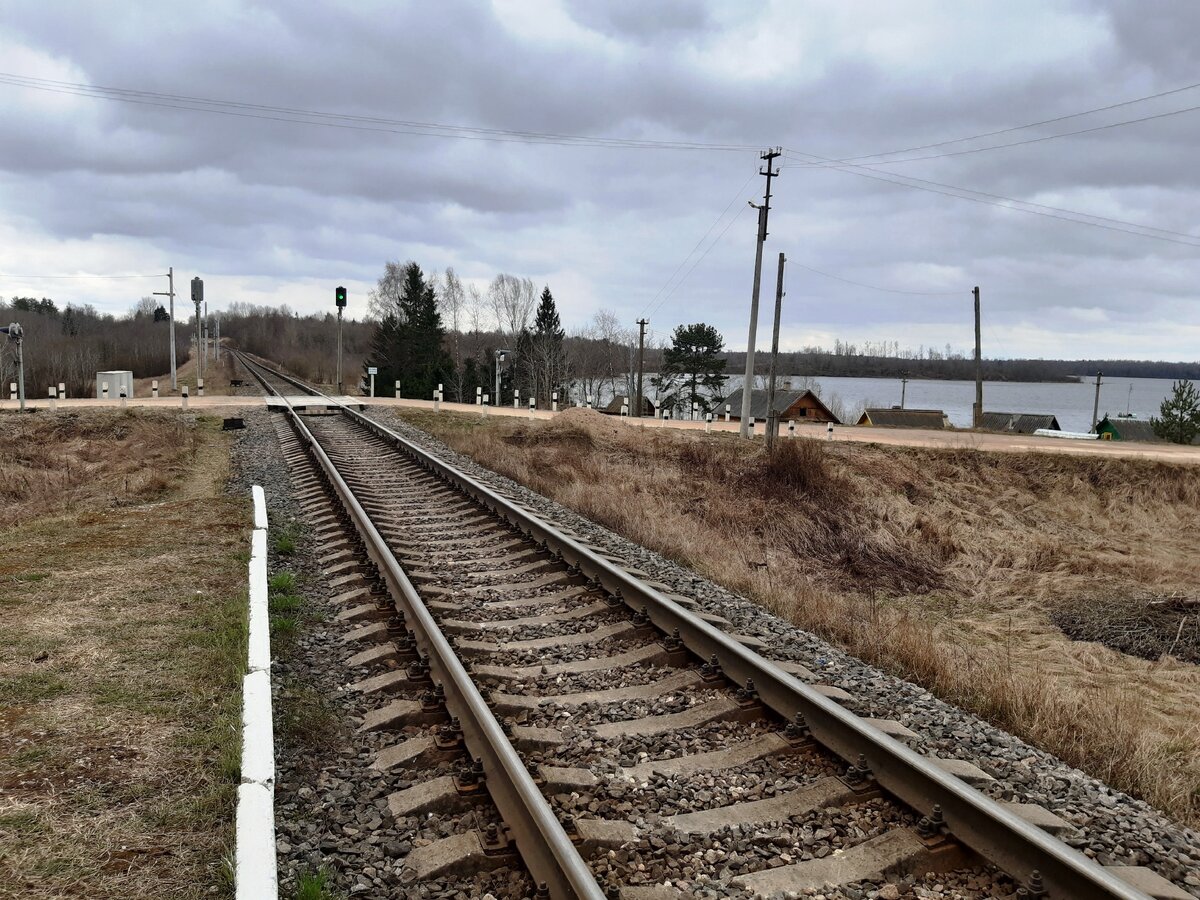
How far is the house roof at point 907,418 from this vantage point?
57062 mm

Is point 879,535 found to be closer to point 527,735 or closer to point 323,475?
point 323,475

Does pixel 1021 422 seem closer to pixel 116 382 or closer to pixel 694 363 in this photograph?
pixel 694 363

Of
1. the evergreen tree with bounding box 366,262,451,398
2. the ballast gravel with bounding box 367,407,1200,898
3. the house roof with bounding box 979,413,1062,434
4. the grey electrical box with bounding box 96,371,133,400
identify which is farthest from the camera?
the house roof with bounding box 979,413,1062,434

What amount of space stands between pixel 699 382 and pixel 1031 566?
61.1 m

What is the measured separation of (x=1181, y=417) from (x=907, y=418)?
1631 centimetres

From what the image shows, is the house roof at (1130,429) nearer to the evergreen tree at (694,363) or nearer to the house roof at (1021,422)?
the house roof at (1021,422)

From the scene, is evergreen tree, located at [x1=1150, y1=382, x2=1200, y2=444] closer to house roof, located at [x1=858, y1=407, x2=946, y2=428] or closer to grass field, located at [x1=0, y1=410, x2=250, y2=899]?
house roof, located at [x1=858, y1=407, x2=946, y2=428]

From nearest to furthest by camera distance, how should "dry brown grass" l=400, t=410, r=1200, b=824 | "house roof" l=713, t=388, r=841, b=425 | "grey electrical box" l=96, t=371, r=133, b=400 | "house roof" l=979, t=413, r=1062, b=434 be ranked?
1. "dry brown grass" l=400, t=410, r=1200, b=824
2. "grey electrical box" l=96, t=371, r=133, b=400
3. "house roof" l=713, t=388, r=841, b=425
4. "house roof" l=979, t=413, r=1062, b=434

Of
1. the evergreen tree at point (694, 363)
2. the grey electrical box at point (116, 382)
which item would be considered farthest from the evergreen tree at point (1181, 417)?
the grey electrical box at point (116, 382)

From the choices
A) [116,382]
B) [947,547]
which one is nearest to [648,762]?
[947,547]

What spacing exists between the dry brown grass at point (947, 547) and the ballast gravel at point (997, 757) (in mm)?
366

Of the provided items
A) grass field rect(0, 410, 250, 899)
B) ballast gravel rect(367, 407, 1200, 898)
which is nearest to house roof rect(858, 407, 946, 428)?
ballast gravel rect(367, 407, 1200, 898)

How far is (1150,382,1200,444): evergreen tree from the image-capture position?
52.0 metres

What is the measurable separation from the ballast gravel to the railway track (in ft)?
0.63
